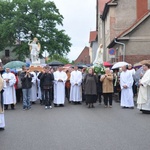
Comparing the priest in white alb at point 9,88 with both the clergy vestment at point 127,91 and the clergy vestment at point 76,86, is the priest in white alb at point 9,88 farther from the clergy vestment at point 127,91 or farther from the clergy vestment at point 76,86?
the clergy vestment at point 127,91

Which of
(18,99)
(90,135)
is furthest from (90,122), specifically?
(18,99)

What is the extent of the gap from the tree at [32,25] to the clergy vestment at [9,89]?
39215 mm

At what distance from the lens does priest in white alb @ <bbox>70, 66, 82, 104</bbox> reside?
66.0 feet

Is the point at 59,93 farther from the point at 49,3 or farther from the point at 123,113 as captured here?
the point at 49,3

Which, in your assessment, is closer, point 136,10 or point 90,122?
point 90,122

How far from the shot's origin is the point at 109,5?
3753 centimetres

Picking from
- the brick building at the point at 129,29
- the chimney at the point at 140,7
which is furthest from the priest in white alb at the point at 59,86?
the chimney at the point at 140,7

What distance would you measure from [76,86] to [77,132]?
9743 mm

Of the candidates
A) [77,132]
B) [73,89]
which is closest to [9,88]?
[73,89]

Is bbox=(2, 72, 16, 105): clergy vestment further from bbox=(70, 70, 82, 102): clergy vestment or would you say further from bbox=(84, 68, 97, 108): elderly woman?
bbox=(70, 70, 82, 102): clergy vestment

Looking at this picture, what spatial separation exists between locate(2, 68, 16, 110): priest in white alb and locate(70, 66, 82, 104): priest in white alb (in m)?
3.52

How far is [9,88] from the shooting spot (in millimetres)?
18016

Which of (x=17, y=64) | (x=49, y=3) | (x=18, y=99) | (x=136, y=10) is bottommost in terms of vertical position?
(x=18, y=99)

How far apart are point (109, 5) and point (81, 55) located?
83.9 meters
